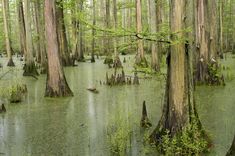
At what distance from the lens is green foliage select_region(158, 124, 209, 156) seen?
3732mm

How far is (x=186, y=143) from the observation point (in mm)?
3744

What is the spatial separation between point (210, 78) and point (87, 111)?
3.41 m

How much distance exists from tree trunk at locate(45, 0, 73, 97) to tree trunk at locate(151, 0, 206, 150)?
3785mm

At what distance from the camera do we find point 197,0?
880cm

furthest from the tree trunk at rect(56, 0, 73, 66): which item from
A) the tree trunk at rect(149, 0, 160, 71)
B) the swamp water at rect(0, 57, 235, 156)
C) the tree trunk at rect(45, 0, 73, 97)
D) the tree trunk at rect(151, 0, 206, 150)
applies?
the tree trunk at rect(151, 0, 206, 150)

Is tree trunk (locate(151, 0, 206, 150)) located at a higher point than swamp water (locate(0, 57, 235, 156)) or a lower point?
higher

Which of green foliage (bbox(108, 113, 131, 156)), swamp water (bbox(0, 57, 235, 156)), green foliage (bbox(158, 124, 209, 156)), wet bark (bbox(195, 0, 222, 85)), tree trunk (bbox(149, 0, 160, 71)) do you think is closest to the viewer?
green foliage (bbox(158, 124, 209, 156))

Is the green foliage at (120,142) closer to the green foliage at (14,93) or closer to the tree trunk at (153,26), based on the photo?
the green foliage at (14,93)

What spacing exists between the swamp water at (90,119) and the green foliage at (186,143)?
15 cm

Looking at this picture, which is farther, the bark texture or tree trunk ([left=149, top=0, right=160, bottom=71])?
tree trunk ([left=149, top=0, right=160, bottom=71])

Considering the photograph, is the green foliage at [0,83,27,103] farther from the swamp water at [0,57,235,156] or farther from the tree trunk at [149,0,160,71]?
the tree trunk at [149,0,160,71]

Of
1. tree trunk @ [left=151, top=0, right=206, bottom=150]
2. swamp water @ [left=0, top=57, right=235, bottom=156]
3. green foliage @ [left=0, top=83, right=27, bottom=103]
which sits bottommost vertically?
swamp water @ [left=0, top=57, right=235, bottom=156]

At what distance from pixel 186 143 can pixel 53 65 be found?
4.48 m

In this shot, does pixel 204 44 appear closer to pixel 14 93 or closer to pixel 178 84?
pixel 14 93
